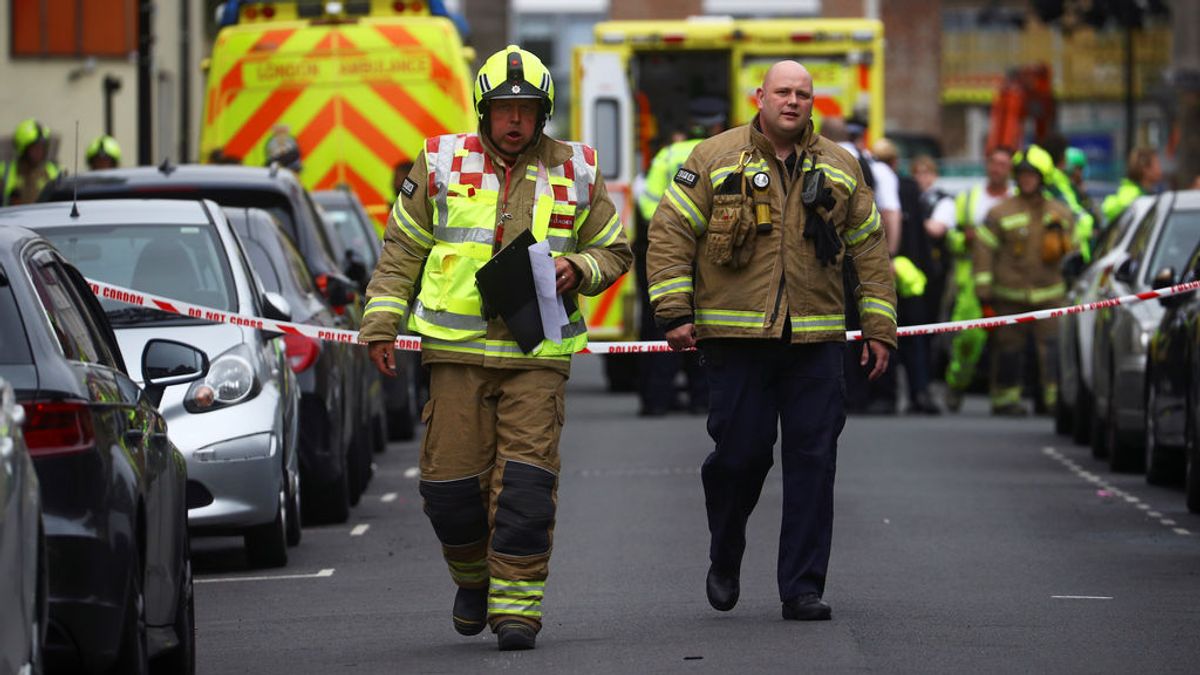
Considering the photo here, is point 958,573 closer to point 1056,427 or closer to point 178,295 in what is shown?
point 178,295

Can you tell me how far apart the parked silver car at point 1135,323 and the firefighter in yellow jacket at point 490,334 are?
23.9ft

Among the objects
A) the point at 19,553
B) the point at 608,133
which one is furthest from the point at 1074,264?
the point at 19,553

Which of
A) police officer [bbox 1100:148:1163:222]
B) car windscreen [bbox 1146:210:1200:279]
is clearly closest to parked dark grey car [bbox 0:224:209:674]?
car windscreen [bbox 1146:210:1200:279]

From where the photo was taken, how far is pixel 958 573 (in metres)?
11.1

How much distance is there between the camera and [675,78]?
25.8 meters

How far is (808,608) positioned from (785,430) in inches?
24.0

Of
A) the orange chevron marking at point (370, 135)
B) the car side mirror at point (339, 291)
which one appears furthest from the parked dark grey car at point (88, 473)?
the orange chevron marking at point (370, 135)

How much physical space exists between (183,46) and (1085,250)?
15.9 metres

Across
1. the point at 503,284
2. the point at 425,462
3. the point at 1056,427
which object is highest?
the point at 503,284

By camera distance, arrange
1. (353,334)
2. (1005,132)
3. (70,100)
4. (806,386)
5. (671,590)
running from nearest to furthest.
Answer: (806,386)
(671,590)
(353,334)
(70,100)
(1005,132)

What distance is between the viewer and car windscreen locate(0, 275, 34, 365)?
274 inches

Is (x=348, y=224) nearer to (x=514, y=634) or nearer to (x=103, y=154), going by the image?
(x=103, y=154)

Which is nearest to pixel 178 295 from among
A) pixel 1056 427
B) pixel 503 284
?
pixel 503 284

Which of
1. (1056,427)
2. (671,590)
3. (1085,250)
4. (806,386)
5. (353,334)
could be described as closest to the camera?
(806,386)
